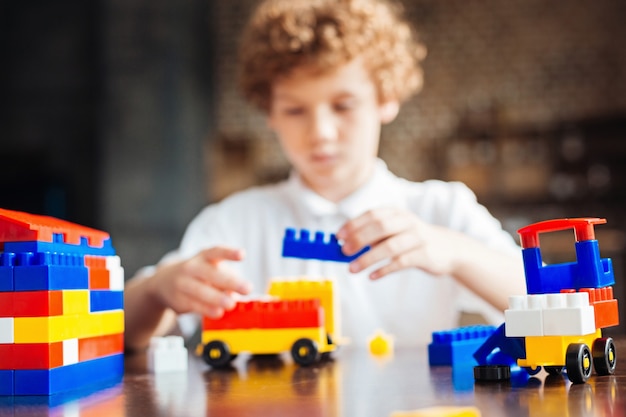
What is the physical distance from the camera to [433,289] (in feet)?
5.09

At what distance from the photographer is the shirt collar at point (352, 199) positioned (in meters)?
1.57

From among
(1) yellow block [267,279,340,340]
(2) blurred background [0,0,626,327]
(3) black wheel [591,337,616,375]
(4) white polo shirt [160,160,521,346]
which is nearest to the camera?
(3) black wheel [591,337,616,375]

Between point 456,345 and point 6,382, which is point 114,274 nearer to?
point 6,382

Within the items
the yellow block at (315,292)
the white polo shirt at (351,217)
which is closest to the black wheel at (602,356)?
the yellow block at (315,292)

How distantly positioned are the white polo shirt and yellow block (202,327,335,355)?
0.56 m

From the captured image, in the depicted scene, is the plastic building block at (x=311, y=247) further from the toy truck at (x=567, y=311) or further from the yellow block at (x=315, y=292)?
the toy truck at (x=567, y=311)

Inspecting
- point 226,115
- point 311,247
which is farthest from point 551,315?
point 226,115

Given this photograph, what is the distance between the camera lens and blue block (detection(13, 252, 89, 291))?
2.12 feet

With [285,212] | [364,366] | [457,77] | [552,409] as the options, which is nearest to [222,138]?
[457,77]

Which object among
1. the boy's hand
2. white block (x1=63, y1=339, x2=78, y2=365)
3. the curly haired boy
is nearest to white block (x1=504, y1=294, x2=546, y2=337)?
the boy's hand

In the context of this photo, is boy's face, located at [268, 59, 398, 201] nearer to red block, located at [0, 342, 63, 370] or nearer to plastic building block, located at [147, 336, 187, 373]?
plastic building block, located at [147, 336, 187, 373]

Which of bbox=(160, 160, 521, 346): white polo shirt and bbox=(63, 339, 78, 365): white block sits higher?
bbox=(160, 160, 521, 346): white polo shirt

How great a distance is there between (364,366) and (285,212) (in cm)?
87

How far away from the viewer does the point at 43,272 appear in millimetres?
646
